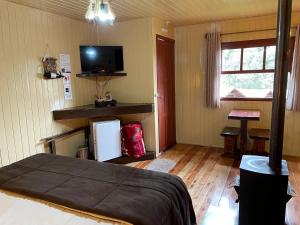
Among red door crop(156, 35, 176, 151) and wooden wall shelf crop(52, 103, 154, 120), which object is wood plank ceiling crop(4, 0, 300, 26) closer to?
red door crop(156, 35, 176, 151)

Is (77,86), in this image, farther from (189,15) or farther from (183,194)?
(183,194)

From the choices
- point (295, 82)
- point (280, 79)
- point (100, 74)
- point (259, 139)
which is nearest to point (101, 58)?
point (100, 74)

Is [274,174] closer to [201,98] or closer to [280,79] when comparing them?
[280,79]

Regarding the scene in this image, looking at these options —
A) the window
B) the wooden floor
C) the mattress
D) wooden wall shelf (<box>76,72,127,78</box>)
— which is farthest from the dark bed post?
wooden wall shelf (<box>76,72,127,78</box>)

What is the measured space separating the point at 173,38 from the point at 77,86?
6.71 ft

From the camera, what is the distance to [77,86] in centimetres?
379

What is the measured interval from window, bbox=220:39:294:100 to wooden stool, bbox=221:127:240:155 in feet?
2.07

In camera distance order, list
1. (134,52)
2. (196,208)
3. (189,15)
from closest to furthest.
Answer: (196,208) → (189,15) → (134,52)

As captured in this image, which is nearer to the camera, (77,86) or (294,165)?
(294,165)

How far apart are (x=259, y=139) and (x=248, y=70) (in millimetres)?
1212

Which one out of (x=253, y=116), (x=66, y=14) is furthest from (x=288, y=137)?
(x=66, y=14)

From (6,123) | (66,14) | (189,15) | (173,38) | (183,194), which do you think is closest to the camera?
(183,194)

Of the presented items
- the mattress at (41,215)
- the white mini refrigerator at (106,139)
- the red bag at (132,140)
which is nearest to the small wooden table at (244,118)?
the red bag at (132,140)

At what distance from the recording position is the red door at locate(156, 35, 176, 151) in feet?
13.2
